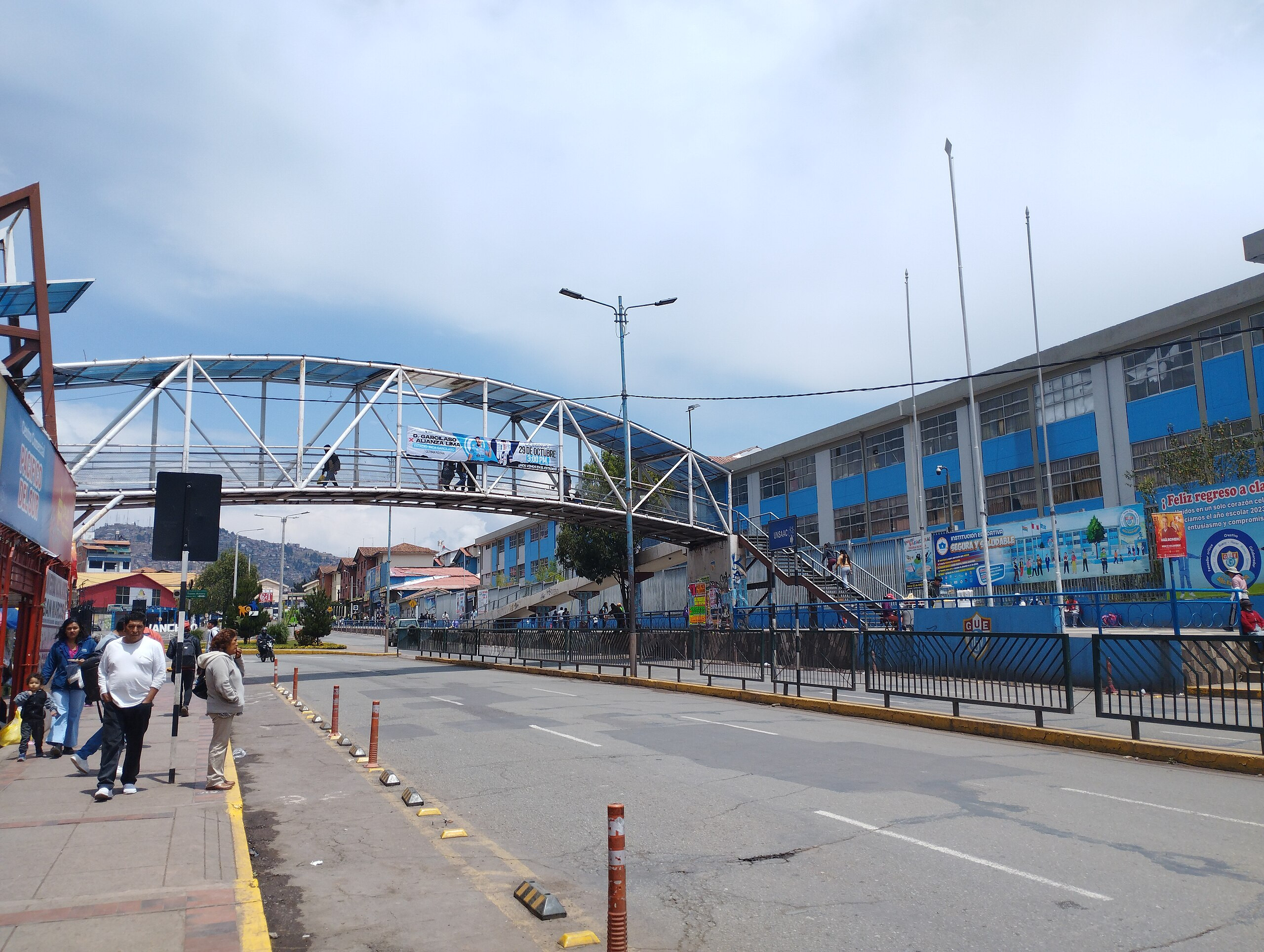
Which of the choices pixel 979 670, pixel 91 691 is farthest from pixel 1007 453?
pixel 91 691

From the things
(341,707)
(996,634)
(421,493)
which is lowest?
(341,707)

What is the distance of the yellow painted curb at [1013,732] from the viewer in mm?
10961

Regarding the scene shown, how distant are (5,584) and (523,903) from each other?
30.6ft

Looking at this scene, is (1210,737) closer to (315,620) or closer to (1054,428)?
(1054,428)

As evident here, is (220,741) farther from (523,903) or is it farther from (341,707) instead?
(341,707)

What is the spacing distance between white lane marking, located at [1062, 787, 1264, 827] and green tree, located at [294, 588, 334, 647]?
54.1m

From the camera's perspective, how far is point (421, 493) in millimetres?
30969

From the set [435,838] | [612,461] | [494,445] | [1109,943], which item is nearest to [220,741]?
[435,838]

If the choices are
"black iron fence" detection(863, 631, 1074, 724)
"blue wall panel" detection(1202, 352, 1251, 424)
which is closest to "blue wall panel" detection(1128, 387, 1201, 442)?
"blue wall panel" detection(1202, 352, 1251, 424)

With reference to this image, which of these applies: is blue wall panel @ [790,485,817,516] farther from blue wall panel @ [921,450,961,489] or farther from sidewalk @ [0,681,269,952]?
sidewalk @ [0,681,269,952]

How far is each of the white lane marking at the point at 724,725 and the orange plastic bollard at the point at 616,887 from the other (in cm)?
952

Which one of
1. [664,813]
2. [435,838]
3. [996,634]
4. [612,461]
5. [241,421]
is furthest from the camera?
[612,461]

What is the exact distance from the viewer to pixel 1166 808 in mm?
8523

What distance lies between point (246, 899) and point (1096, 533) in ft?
107
